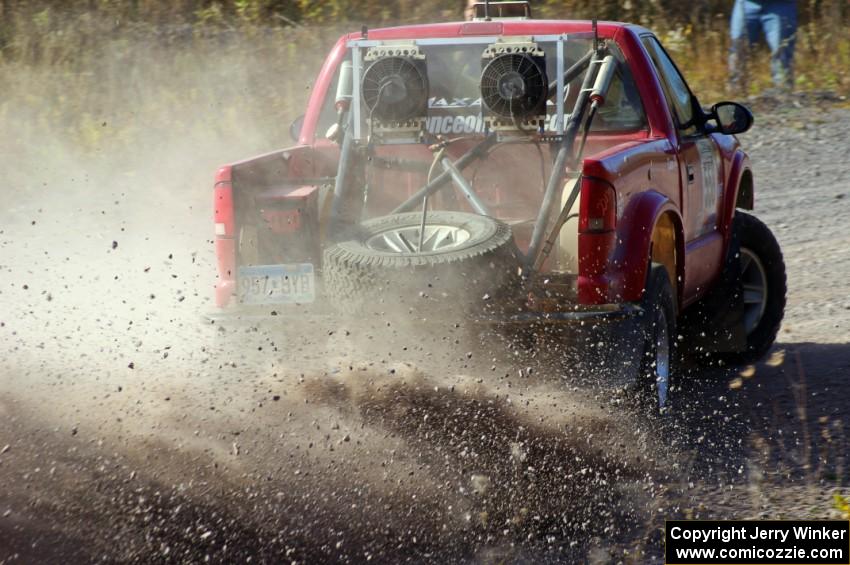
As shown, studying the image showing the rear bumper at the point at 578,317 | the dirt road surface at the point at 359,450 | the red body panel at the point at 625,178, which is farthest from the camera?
the red body panel at the point at 625,178

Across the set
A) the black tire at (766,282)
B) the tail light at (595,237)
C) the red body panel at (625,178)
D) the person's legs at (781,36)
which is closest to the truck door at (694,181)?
the red body panel at (625,178)

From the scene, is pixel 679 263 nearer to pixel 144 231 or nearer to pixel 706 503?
pixel 706 503

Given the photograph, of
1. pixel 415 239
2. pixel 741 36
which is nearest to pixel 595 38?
pixel 415 239

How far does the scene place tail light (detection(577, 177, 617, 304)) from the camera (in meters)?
4.87

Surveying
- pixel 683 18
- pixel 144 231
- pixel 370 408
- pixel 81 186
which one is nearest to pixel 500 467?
pixel 370 408

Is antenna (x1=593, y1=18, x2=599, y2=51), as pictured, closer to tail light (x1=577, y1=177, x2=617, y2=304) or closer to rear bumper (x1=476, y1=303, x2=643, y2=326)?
tail light (x1=577, y1=177, x2=617, y2=304)

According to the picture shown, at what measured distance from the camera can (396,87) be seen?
216 inches

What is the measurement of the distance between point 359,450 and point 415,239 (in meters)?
0.87

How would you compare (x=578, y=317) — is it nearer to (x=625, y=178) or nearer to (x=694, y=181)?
(x=625, y=178)

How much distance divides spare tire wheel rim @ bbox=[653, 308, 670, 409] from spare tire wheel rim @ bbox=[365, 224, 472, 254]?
0.91m

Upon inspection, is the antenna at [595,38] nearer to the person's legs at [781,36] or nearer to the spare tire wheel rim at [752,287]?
the spare tire wheel rim at [752,287]

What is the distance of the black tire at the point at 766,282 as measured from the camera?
6871mm

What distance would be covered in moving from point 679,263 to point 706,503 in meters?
1.51

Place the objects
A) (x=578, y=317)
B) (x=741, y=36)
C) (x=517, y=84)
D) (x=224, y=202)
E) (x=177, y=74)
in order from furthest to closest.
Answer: (x=177, y=74)
(x=741, y=36)
(x=517, y=84)
(x=224, y=202)
(x=578, y=317)
